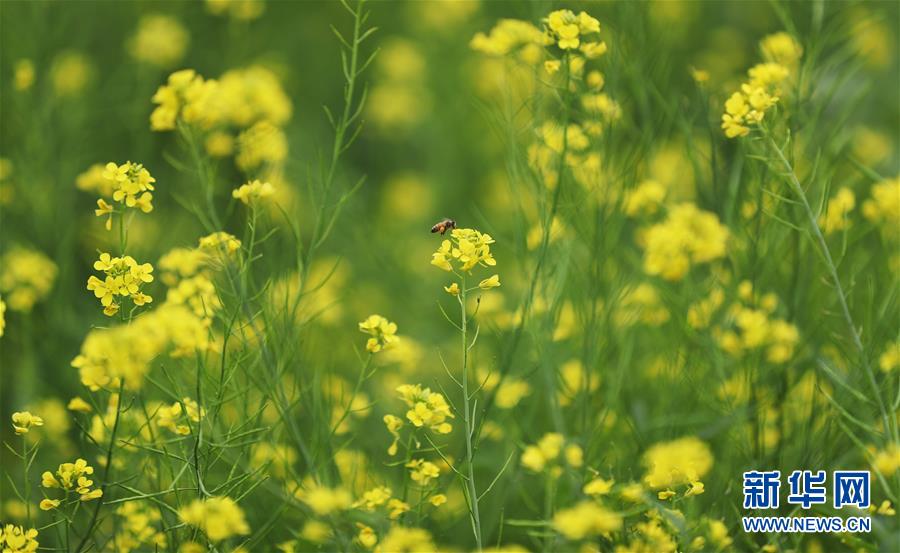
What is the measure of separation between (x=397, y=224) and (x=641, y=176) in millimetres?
1866

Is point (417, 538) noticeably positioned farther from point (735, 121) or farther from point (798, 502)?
point (735, 121)

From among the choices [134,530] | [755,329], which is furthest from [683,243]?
[134,530]

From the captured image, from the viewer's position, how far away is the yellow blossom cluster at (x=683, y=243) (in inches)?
94.3

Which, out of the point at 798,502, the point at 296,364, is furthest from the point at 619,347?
the point at 296,364

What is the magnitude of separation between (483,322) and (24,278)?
1.40 metres

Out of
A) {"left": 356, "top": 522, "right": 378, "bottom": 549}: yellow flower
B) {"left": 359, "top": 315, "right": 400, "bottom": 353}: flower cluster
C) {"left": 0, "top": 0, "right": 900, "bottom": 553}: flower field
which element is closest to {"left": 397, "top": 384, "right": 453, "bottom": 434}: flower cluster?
{"left": 0, "top": 0, "right": 900, "bottom": 553}: flower field

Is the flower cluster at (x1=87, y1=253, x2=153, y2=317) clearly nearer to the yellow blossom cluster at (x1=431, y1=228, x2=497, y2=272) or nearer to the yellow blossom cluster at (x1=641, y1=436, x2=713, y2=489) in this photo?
the yellow blossom cluster at (x1=431, y1=228, x2=497, y2=272)

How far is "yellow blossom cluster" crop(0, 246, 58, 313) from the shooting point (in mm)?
2998

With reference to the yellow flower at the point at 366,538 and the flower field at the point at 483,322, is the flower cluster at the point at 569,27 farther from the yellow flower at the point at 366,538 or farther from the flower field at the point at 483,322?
the yellow flower at the point at 366,538

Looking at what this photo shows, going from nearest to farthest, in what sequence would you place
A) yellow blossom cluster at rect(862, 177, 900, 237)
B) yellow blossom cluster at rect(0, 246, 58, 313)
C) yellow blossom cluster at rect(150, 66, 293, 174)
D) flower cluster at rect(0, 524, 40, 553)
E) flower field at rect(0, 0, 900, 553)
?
flower cluster at rect(0, 524, 40, 553) → flower field at rect(0, 0, 900, 553) → yellow blossom cluster at rect(150, 66, 293, 174) → yellow blossom cluster at rect(862, 177, 900, 237) → yellow blossom cluster at rect(0, 246, 58, 313)

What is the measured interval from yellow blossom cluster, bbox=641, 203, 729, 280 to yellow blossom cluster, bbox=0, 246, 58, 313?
1826mm

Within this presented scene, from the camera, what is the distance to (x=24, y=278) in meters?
3.06

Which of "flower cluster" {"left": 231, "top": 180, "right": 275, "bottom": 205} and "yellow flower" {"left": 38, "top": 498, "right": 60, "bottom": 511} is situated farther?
"flower cluster" {"left": 231, "top": 180, "right": 275, "bottom": 205}

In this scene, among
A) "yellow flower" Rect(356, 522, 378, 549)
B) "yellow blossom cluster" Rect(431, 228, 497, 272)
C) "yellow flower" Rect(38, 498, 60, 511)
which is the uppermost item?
"yellow blossom cluster" Rect(431, 228, 497, 272)
